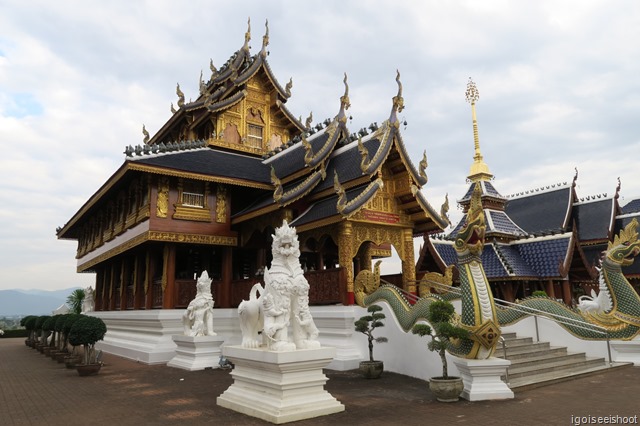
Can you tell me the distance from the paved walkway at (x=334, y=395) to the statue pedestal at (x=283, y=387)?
148 millimetres

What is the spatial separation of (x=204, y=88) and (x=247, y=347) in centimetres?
1645

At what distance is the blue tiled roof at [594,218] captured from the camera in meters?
21.3

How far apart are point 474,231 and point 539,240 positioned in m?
11.0

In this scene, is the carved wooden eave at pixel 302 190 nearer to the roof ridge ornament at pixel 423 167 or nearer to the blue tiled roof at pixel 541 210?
the roof ridge ornament at pixel 423 167

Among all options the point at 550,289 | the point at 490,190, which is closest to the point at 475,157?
the point at 490,190

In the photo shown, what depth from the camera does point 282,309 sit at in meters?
6.54

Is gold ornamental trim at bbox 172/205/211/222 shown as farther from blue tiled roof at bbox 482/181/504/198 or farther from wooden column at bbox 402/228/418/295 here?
blue tiled roof at bbox 482/181/504/198

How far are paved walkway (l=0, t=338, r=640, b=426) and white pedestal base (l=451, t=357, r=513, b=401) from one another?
195 mm

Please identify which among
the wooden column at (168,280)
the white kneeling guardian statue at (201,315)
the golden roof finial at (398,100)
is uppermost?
the golden roof finial at (398,100)

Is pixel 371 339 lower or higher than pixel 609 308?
lower

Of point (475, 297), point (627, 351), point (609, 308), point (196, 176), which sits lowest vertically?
point (627, 351)

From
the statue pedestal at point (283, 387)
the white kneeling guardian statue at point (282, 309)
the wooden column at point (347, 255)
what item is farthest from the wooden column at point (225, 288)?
the statue pedestal at point (283, 387)

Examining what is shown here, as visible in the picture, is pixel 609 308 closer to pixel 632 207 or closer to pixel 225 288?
pixel 225 288

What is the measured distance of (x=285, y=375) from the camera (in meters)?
6.00
